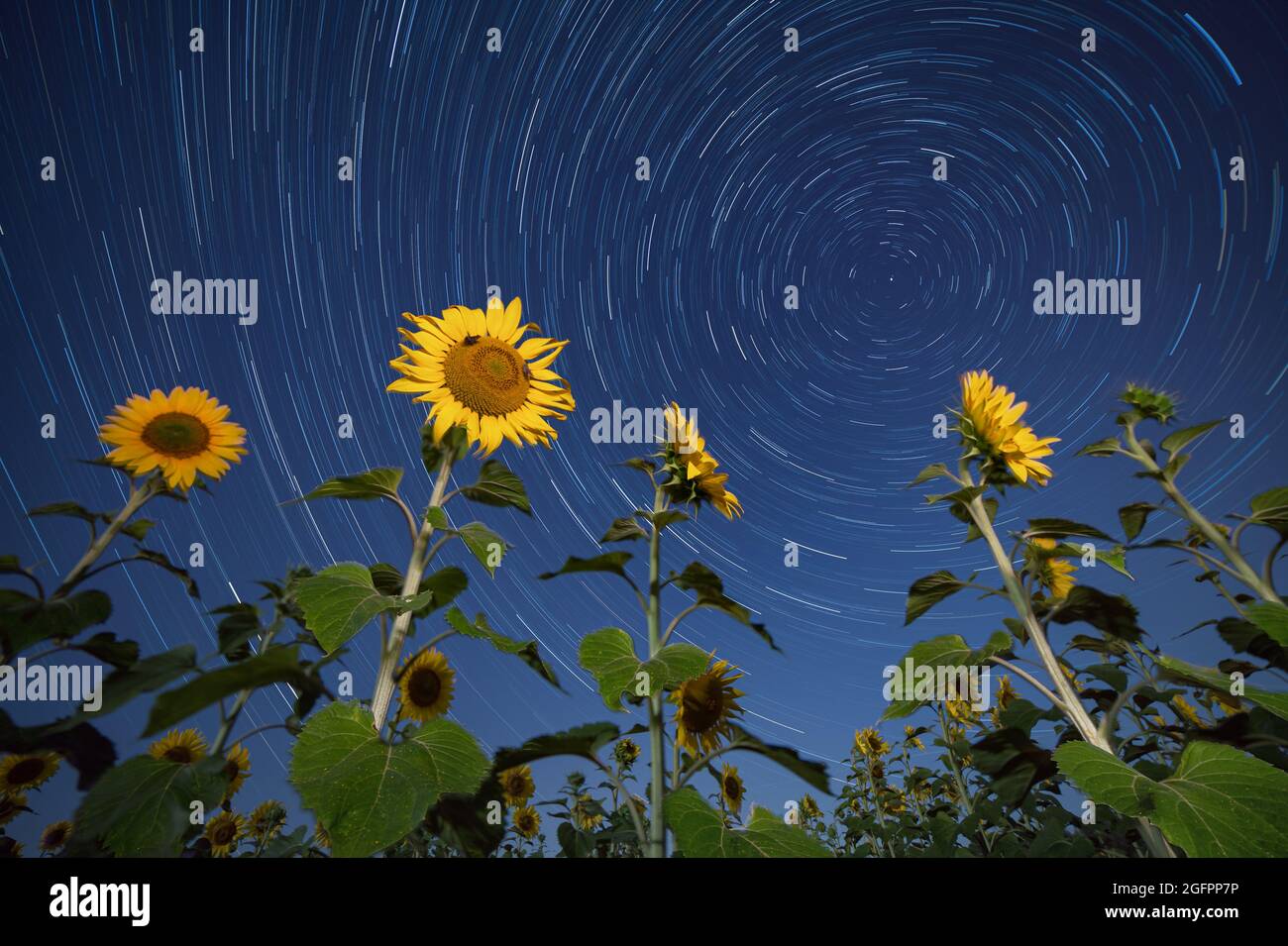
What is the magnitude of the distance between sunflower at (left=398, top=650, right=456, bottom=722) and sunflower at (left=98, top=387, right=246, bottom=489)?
1.32 metres

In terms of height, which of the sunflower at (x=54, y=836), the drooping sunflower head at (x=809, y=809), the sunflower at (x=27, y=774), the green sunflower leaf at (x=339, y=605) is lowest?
the drooping sunflower head at (x=809, y=809)

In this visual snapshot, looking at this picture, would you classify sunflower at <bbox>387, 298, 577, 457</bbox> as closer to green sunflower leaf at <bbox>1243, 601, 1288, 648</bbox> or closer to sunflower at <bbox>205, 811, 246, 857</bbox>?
green sunflower leaf at <bbox>1243, 601, 1288, 648</bbox>

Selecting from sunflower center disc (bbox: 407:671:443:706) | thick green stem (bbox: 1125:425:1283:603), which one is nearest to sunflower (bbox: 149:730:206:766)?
sunflower center disc (bbox: 407:671:443:706)

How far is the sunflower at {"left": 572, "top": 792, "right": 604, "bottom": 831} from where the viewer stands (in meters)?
3.69

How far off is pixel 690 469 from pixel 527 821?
4.57m

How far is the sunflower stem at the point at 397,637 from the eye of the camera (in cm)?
129

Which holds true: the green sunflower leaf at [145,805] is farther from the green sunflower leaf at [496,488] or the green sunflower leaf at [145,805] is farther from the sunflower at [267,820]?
the sunflower at [267,820]

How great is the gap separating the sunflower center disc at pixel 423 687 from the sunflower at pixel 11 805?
86.1 inches

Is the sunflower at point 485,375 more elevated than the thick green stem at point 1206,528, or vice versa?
the sunflower at point 485,375

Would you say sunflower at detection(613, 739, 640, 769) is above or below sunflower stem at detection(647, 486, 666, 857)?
below

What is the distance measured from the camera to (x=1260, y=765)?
1.30 metres

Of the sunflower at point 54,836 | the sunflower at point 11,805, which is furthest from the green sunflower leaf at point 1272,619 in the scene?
the sunflower at point 54,836
